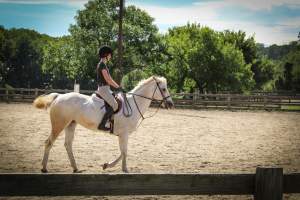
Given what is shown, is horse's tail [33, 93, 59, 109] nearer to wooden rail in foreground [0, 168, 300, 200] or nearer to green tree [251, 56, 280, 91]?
wooden rail in foreground [0, 168, 300, 200]

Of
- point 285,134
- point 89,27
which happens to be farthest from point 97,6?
point 285,134

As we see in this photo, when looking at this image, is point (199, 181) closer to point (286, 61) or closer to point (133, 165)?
point (133, 165)

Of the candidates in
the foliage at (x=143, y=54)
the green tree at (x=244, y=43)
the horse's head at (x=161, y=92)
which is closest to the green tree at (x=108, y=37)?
the foliage at (x=143, y=54)

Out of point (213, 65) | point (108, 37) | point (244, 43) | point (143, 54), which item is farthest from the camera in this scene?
point (244, 43)

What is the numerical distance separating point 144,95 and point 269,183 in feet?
18.5

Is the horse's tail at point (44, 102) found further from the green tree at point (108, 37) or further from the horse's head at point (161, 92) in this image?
the green tree at point (108, 37)

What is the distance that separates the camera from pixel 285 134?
16.6 meters

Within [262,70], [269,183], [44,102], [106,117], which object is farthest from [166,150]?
[262,70]

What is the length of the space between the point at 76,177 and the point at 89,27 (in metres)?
39.6

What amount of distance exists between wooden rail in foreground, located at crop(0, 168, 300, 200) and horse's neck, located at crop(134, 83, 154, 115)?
5.35 m

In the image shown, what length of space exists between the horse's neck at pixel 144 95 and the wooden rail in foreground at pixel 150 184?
17.6 ft

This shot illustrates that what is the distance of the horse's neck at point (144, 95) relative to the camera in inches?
360

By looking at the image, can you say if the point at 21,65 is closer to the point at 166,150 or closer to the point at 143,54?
the point at 143,54

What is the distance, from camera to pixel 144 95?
926 cm
